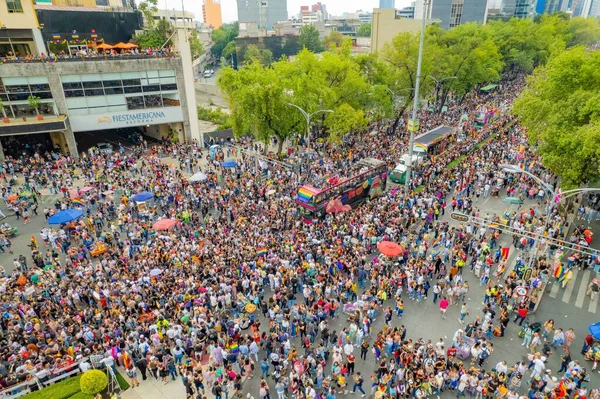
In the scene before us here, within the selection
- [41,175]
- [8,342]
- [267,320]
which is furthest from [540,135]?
[41,175]

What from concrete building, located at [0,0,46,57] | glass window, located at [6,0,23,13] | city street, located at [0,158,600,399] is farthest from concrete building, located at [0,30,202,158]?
city street, located at [0,158,600,399]

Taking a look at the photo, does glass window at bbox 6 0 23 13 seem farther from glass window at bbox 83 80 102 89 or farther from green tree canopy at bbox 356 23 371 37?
green tree canopy at bbox 356 23 371 37

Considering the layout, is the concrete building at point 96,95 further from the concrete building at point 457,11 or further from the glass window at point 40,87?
the concrete building at point 457,11

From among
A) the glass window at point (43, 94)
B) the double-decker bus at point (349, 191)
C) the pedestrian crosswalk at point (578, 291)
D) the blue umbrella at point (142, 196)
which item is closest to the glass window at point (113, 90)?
the glass window at point (43, 94)

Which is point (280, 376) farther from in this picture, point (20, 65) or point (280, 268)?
point (20, 65)

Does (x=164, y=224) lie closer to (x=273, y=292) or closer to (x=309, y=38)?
(x=273, y=292)
